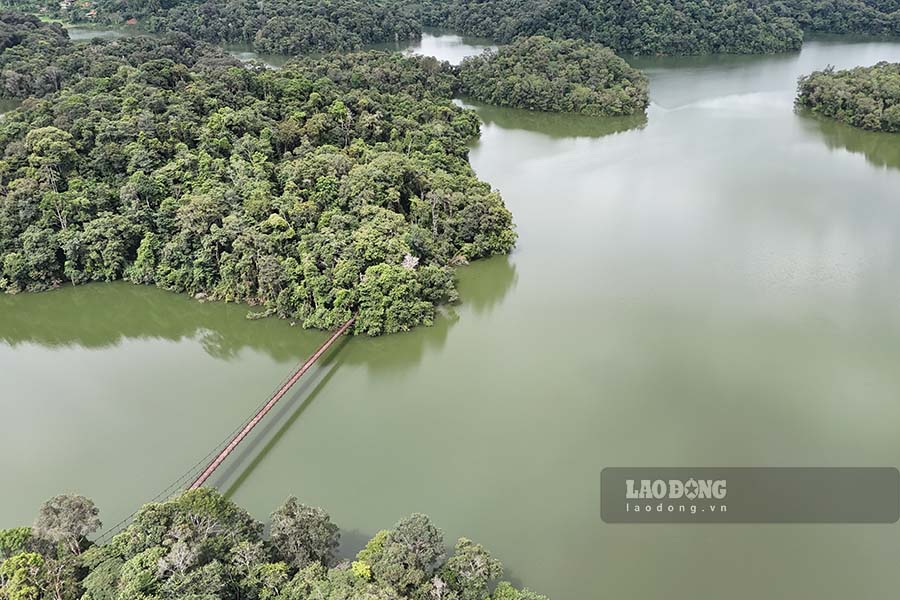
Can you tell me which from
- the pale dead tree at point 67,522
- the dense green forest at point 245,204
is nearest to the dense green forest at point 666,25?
the dense green forest at point 245,204

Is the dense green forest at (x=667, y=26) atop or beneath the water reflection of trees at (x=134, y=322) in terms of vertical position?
atop

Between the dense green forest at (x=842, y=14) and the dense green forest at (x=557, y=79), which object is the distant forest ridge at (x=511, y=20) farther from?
the dense green forest at (x=557, y=79)

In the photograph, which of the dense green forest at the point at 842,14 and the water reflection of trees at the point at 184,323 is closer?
the water reflection of trees at the point at 184,323

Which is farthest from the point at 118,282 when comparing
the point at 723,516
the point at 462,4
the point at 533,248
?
the point at 462,4

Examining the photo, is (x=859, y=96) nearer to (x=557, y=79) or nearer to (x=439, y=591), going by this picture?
(x=557, y=79)

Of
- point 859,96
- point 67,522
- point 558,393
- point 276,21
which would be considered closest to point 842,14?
point 859,96

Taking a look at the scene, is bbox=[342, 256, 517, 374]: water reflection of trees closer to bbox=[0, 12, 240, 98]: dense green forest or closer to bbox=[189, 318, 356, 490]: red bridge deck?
bbox=[189, 318, 356, 490]: red bridge deck
